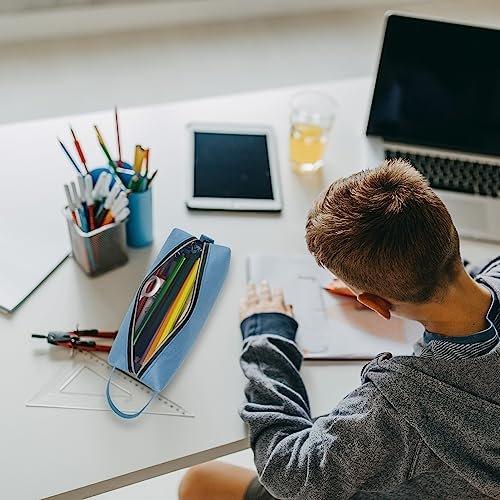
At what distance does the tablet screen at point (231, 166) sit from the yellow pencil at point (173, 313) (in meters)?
0.25

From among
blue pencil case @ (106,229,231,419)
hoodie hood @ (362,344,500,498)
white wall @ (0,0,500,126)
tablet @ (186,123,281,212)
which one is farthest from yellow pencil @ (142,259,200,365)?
white wall @ (0,0,500,126)

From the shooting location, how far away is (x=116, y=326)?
3.59ft

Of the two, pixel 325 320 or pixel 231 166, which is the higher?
pixel 231 166

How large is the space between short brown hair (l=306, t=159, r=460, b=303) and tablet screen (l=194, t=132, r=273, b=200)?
0.42 meters

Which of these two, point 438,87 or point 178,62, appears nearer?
point 438,87

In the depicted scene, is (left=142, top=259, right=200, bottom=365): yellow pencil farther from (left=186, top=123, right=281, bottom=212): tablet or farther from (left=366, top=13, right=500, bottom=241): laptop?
(left=366, top=13, right=500, bottom=241): laptop

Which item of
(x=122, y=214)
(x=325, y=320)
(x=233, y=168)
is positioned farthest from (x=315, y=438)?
(x=233, y=168)

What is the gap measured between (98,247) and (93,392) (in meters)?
0.22

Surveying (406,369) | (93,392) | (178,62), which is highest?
(178,62)

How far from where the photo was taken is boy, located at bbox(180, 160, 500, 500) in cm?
87

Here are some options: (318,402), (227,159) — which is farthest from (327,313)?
(227,159)

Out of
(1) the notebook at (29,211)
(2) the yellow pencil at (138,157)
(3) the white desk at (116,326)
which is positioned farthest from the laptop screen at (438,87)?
(1) the notebook at (29,211)

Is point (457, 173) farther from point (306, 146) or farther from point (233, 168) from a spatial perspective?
point (233, 168)

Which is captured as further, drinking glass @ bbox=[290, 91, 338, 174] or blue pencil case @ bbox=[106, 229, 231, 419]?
drinking glass @ bbox=[290, 91, 338, 174]
